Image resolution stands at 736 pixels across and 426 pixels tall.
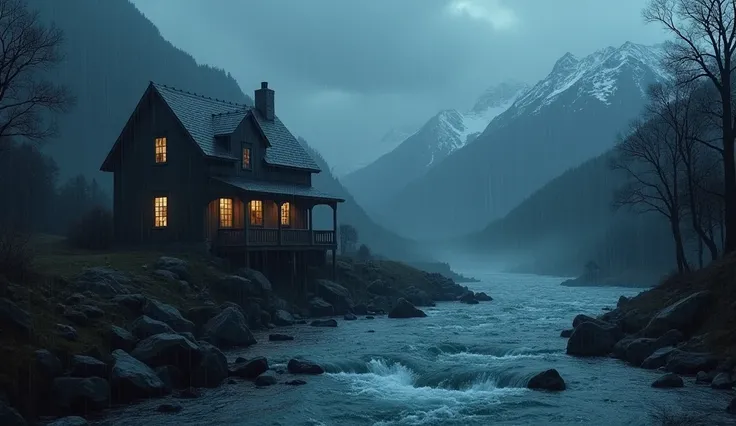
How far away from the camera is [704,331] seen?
2667cm

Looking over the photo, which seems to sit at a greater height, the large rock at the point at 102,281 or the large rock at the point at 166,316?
the large rock at the point at 102,281

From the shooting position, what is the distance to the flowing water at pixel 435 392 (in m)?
19.6

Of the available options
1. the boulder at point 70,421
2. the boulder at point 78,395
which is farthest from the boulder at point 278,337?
the boulder at point 70,421

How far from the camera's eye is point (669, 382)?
73.5 ft

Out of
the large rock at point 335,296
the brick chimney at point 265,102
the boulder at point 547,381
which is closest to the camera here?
the boulder at point 547,381

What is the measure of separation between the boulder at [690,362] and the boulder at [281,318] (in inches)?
928

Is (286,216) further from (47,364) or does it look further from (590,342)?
(47,364)

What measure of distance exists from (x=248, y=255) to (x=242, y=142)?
9.08m

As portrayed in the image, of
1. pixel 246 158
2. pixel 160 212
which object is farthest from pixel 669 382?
pixel 160 212

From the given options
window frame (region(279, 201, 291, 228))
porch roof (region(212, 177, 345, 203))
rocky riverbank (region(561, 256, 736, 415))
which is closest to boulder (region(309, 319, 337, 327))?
porch roof (region(212, 177, 345, 203))

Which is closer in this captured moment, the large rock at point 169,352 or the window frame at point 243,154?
the large rock at point 169,352

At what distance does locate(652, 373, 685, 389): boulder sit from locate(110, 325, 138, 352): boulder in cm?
1858

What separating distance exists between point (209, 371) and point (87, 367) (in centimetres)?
454

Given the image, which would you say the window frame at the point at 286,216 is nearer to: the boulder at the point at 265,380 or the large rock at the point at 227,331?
the large rock at the point at 227,331
